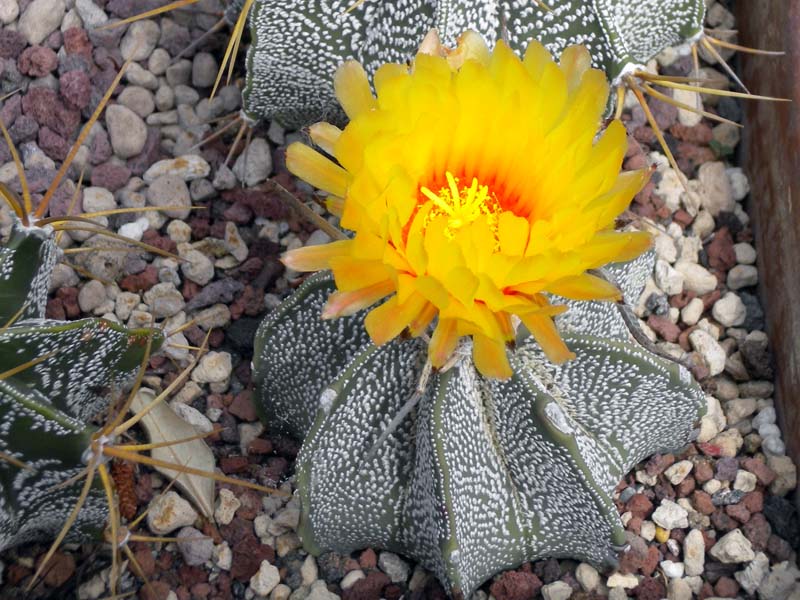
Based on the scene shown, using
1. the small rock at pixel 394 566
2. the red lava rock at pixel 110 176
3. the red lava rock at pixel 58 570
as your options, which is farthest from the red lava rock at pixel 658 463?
the red lava rock at pixel 110 176

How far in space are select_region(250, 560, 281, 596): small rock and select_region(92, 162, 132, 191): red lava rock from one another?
0.59m

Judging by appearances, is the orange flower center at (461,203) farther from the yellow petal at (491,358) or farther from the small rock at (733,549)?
the small rock at (733,549)

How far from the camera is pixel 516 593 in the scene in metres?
1.19

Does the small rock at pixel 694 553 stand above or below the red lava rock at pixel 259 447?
below

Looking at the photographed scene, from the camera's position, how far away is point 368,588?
46.9 inches

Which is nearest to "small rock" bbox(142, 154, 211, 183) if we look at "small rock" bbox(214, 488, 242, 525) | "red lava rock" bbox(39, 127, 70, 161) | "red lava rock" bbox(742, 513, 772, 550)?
"red lava rock" bbox(39, 127, 70, 161)

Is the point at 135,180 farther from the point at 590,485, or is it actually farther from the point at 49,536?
the point at 590,485

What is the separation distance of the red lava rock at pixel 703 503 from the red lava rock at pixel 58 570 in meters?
0.79

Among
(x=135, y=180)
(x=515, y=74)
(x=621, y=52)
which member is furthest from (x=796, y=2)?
(x=135, y=180)

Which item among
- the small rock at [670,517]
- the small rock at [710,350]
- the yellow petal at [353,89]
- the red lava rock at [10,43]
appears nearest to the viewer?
the yellow petal at [353,89]

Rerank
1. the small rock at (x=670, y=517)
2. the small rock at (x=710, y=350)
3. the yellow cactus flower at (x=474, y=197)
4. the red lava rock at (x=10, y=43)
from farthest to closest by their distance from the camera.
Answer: the red lava rock at (x=10, y=43), the small rock at (x=710, y=350), the small rock at (x=670, y=517), the yellow cactus flower at (x=474, y=197)

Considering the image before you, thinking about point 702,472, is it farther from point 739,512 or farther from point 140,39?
point 140,39

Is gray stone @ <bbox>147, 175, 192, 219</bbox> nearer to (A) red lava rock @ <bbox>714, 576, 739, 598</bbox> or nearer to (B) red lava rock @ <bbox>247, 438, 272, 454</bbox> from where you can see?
(B) red lava rock @ <bbox>247, 438, 272, 454</bbox>

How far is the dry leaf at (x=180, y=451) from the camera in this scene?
1216 millimetres
